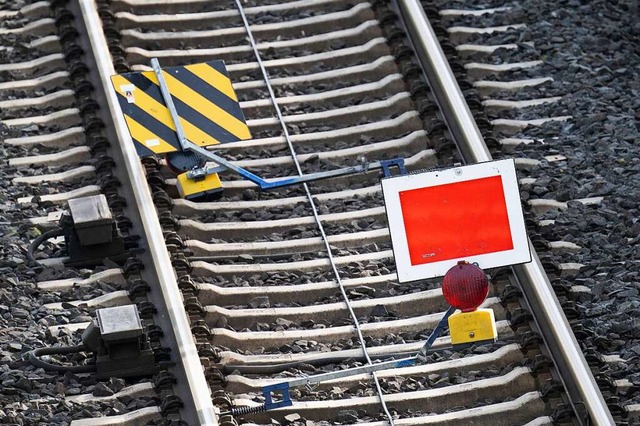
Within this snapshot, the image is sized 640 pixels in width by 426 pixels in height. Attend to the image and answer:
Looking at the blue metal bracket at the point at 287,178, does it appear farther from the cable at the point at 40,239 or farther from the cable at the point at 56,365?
the cable at the point at 56,365

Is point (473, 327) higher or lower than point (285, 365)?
lower

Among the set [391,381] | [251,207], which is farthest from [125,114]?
[391,381]

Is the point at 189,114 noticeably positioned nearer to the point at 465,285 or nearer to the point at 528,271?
the point at 528,271

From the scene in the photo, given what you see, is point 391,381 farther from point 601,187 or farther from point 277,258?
point 601,187

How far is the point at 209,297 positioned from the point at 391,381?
111 centimetres

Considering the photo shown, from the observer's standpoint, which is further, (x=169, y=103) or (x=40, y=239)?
(x=169, y=103)

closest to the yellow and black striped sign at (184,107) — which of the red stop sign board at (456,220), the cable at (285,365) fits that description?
the cable at (285,365)

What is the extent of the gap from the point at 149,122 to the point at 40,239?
0.89 m

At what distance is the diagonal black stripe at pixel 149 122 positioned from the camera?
914 cm

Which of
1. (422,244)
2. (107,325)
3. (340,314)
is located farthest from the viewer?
(340,314)

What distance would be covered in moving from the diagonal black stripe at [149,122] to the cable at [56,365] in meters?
1.60

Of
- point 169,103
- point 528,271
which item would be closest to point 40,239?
point 169,103

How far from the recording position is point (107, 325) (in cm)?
784

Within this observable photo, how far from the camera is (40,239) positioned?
887cm
